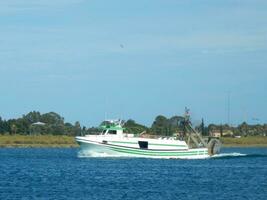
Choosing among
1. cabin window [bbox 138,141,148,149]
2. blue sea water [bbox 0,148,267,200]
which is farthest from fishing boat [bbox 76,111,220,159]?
blue sea water [bbox 0,148,267,200]

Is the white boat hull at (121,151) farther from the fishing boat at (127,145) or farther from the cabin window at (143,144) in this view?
the cabin window at (143,144)

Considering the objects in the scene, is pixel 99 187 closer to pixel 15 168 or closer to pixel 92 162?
pixel 15 168

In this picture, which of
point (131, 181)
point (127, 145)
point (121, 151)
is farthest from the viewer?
point (121, 151)

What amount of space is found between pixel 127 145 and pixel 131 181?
1733 inches

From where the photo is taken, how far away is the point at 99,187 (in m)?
72.6

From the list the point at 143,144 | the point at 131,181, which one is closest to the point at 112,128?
the point at 143,144

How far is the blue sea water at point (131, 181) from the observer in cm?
6638

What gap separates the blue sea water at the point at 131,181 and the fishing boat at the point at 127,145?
9453 millimetres

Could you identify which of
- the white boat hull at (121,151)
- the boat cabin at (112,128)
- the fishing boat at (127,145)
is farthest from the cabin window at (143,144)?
the boat cabin at (112,128)

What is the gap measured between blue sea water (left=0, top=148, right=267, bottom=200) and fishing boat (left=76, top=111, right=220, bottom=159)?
945 centimetres

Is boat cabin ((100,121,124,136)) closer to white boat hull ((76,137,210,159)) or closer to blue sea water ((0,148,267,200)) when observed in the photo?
white boat hull ((76,137,210,159))

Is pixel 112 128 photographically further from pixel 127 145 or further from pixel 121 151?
pixel 121 151

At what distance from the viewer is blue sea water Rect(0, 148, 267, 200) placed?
66375 mm

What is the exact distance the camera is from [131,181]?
79.8 metres
